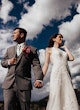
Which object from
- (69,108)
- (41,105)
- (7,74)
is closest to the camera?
(7,74)

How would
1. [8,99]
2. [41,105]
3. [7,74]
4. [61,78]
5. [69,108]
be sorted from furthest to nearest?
[41,105] < [61,78] < [69,108] < [7,74] < [8,99]

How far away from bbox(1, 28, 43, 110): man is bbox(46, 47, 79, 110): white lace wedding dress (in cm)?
255

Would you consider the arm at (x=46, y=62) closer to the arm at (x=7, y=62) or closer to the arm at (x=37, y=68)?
the arm at (x=37, y=68)

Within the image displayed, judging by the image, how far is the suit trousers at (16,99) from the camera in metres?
6.05

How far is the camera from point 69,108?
870 cm

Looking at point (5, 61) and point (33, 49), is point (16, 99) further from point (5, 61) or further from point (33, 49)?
point (33, 49)

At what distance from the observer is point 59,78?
30.3 feet

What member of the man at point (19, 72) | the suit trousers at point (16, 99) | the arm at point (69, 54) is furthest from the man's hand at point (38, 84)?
the arm at point (69, 54)

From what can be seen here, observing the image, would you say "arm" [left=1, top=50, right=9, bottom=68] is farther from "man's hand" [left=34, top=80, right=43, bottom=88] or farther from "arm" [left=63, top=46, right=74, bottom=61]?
"arm" [left=63, top=46, right=74, bottom=61]

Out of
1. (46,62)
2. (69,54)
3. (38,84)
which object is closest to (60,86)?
(46,62)

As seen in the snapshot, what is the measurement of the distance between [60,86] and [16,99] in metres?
3.15

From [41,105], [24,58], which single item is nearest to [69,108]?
[41,105]

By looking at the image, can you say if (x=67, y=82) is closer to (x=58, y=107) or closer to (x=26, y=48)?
(x=58, y=107)

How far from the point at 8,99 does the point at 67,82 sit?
3.43m
